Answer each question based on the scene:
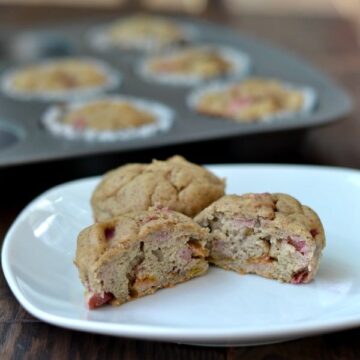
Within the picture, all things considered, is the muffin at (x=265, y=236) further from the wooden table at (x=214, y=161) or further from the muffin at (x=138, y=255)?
the wooden table at (x=214, y=161)

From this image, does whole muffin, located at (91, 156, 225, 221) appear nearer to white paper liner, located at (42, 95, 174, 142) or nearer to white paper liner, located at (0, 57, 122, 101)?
white paper liner, located at (42, 95, 174, 142)

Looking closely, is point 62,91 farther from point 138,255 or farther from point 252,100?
point 138,255

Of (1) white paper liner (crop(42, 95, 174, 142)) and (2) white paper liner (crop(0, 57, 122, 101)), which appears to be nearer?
(1) white paper liner (crop(42, 95, 174, 142))

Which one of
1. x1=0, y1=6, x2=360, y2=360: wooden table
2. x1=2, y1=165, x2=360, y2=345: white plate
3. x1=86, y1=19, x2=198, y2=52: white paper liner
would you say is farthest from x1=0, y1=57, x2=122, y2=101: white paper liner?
x1=2, y1=165, x2=360, y2=345: white plate

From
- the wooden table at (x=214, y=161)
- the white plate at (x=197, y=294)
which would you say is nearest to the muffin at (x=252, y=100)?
the wooden table at (x=214, y=161)

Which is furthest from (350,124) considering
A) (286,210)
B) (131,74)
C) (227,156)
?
(286,210)

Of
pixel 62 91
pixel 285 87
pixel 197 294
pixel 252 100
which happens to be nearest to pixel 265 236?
pixel 197 294

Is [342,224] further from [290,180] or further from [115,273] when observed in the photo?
[115,273]
